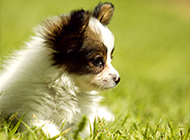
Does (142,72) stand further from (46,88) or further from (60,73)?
(46,88)

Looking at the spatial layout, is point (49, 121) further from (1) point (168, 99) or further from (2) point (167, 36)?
(2) point (167, 36)

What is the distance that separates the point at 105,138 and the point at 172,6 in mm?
25379

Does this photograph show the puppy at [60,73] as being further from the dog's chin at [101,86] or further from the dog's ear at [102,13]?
the dog's ear at [102,13]

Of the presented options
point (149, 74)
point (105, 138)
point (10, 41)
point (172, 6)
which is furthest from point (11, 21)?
point (172, 6)

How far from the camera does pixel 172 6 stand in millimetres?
25766

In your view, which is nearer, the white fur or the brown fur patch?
the white fur

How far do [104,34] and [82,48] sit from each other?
12.8 inches

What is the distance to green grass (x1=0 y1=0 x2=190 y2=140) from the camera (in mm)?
2885

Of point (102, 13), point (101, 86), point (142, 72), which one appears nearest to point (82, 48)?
point (101, 86)

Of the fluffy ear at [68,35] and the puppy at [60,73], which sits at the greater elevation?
the fluffy ear at [68,35]

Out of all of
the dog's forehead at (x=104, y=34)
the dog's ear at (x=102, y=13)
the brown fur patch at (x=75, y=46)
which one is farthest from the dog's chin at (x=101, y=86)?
the dog's ear at (x=102, y=13)

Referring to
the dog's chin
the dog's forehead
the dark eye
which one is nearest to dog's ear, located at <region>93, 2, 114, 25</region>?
the dog's forehead

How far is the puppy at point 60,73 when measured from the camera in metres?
2.63

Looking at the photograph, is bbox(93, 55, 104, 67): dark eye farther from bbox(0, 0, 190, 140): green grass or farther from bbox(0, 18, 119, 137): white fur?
bbox(0, 0, 190, 140): green grass
